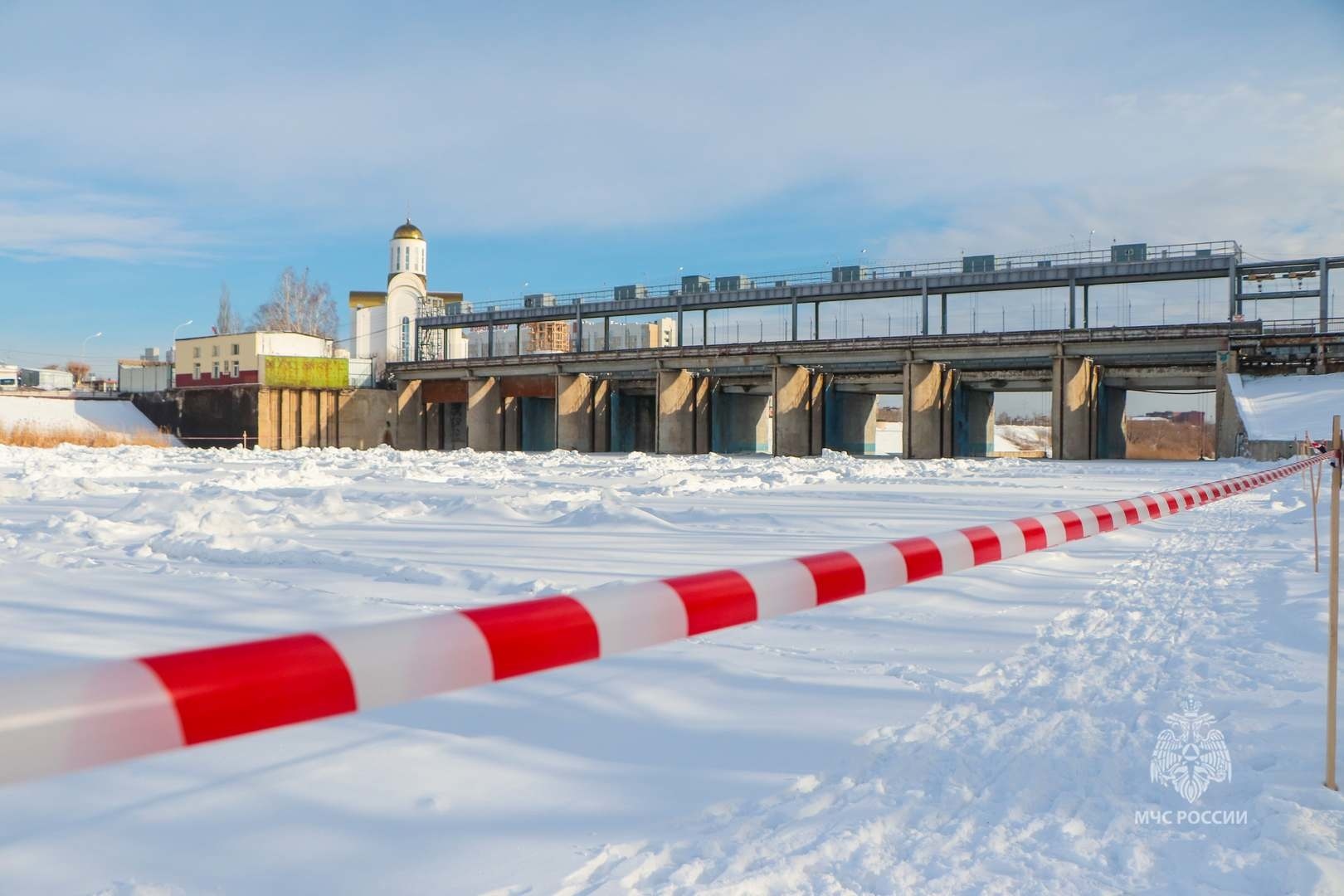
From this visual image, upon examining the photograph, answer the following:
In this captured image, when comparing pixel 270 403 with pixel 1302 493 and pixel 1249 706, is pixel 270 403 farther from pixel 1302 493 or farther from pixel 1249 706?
pixel 1249 706

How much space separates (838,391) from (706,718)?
49589 millimetres

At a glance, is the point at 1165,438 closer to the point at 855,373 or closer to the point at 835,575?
the point at 855,373

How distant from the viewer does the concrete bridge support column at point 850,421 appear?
5216 cm

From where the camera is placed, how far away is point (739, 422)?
58.5m

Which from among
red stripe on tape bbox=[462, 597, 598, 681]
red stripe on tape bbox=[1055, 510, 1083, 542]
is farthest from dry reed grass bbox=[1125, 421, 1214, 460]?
red stripe on tape bbox=[462, 597, 598, 681]

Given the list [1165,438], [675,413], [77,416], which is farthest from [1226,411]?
[1165,438]

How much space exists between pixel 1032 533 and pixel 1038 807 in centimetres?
176

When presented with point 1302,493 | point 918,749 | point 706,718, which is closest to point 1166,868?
point 918,749

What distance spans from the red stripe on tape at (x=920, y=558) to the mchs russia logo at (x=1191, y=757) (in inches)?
45.4

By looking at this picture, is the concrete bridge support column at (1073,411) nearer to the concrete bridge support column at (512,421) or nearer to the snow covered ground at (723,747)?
the concrete bridge support column at (512,421)

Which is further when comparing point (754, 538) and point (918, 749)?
point (754, 538)

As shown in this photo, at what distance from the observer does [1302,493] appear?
17.6 meters

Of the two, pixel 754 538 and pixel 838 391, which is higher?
pixel 838 391

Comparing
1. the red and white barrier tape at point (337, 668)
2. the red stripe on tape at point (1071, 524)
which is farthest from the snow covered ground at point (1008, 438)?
the red and white barrier tape at point (337, 668)
